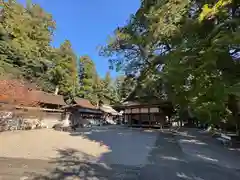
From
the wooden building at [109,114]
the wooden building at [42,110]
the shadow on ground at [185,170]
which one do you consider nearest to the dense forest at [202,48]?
the shadow on ground at [185,170]

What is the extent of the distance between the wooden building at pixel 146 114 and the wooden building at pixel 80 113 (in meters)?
6.07

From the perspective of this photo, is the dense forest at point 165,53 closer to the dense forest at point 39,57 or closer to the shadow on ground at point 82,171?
the dense forest at point 39,57

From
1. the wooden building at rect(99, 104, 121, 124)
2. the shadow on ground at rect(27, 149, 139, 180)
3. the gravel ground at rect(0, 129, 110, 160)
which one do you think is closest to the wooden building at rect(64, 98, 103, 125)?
the wooden building at rect(99, 104, 121, 124)

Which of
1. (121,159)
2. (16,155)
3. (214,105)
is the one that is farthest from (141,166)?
(16,155)

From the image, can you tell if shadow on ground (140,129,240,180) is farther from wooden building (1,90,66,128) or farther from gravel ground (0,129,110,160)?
wooden building (1,90,66,128)

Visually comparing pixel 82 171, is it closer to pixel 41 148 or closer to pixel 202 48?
pixel 41 148

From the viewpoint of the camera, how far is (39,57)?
96.5ft

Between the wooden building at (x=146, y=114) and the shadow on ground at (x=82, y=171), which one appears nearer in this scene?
the shadow on ground at (x=82, y=171)

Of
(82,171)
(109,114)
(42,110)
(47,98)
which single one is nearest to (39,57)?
(47,98)

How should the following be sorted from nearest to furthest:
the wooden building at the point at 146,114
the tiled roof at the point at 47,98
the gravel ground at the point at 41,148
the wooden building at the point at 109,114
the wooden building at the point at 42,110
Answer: the gravel ground at the point at 41,148, the wooden building at the point at 42,110, the wooden building at the point at 146,114, the tiled roof at the point at 47,98, the wooden building at the point at 109,114

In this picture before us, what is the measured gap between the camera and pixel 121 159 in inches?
281

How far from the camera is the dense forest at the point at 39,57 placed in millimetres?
25234

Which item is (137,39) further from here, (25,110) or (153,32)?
(25,110)

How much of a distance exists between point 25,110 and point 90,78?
2207cm
